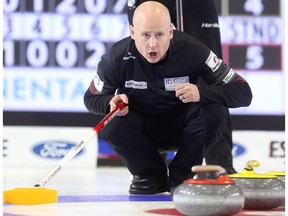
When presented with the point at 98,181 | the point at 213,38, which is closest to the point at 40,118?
the point at 98,181

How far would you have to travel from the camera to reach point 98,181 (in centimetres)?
409

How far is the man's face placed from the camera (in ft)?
9.66

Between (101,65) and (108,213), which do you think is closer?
(108,213)

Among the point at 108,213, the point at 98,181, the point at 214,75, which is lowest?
the point at 98,181

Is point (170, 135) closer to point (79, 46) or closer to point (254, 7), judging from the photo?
point (79, 46)

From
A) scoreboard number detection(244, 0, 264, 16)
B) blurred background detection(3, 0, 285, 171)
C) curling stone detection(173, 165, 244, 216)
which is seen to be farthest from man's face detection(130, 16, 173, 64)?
scoreboard number detection(244, 0, 264, 16)

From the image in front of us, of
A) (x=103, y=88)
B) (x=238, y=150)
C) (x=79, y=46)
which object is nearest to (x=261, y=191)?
(x=103, y=88)

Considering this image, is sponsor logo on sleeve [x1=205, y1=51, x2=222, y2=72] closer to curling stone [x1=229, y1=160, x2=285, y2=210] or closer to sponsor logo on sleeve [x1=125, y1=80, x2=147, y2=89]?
sponsor logo on sleeve [x1=125, y1=80, x2=147, y2=89]

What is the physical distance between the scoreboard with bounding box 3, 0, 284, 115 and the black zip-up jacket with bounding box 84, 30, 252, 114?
94.0 inches

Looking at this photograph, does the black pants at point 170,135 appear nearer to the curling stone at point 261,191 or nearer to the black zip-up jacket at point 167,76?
the black zip-up jacket at point 167,76

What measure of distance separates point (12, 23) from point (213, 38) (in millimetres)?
2205

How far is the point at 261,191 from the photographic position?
2.45 metres

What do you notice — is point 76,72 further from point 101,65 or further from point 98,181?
point 101,65

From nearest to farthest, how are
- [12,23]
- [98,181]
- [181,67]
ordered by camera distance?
[181,67] < [98,181] < [12,23]
